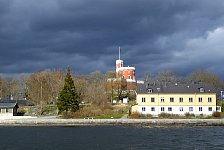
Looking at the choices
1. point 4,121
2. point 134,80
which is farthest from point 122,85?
point 4,121

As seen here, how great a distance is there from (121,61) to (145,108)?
177ft

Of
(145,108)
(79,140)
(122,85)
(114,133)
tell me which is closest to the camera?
(79,140)

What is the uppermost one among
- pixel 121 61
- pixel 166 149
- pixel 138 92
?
pixel 121 61

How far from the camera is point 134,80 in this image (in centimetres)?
11788

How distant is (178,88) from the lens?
235 feet

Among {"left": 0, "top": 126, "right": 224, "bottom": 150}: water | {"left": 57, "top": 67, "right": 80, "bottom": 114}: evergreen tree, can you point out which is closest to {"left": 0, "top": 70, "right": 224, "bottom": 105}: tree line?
{"left": 57, "top": 67, "right": 80, "bottom": 114}: evergreen tree

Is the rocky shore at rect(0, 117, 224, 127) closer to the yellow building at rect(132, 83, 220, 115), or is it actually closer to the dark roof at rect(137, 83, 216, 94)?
the yellow building at rect(132, 83, 220, 115)

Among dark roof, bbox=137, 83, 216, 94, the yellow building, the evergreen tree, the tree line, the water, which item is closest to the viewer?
the water

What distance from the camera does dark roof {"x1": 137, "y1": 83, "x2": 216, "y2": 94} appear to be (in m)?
71.1

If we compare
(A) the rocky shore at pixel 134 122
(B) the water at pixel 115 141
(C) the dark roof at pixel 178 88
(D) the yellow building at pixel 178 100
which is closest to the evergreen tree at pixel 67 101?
(A) the rocky shore at pixel 134 122

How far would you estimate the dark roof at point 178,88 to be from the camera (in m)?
71.1

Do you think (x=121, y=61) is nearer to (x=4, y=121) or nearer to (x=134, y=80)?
(x=134, y=80)

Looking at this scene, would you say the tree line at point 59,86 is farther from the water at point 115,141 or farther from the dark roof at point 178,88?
the water at point 115,141

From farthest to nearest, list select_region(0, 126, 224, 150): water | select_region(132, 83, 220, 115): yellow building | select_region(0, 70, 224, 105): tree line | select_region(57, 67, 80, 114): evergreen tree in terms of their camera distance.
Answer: select_region(0, 70, 224, 105): tree line, select_region(132, 83, 220, 115): yellow building, select_region(57, 67, 80, 114): evergreen tree, select_region(0, 126, 224, 150): water
